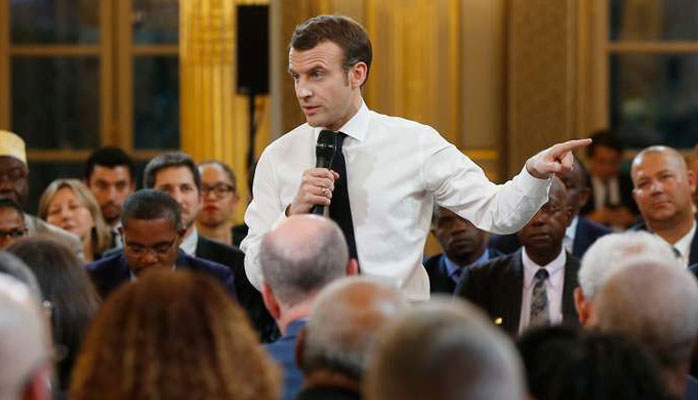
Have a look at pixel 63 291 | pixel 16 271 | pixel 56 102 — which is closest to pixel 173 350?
pixel 16 271

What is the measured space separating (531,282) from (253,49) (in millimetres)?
2939

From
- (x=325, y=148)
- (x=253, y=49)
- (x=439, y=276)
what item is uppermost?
(x=253, y=49)

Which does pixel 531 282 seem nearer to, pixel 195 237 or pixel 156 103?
pixel 195 237

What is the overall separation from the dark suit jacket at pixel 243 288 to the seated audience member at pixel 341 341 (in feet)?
7.51

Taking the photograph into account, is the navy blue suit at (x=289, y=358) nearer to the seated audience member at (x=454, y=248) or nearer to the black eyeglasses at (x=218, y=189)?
the seated audience member at (x=454, y=248)

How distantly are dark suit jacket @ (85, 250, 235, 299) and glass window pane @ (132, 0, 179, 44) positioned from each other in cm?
375

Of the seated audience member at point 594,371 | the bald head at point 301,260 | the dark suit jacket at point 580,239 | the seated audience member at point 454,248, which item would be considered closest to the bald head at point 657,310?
the seated audience member at point 594,371

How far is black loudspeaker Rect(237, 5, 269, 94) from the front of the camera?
7.13 meters

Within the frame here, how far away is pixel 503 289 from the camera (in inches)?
178

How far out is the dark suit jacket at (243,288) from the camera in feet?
15.8

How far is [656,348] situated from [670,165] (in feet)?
10.3

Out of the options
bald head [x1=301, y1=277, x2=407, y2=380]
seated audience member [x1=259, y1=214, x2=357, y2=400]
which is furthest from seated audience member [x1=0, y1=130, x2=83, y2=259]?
bald head [x1=301, y1=277, x2=407, y2=380]

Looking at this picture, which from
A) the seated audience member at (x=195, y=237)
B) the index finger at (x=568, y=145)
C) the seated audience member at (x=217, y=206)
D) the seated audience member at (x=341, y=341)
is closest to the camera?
the seated audience member at (x=341, y=341)

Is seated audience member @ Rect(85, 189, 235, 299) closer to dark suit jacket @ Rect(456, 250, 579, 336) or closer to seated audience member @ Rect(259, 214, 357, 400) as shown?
dark suit jacket @ Rect(456, 250, 579, 336)
